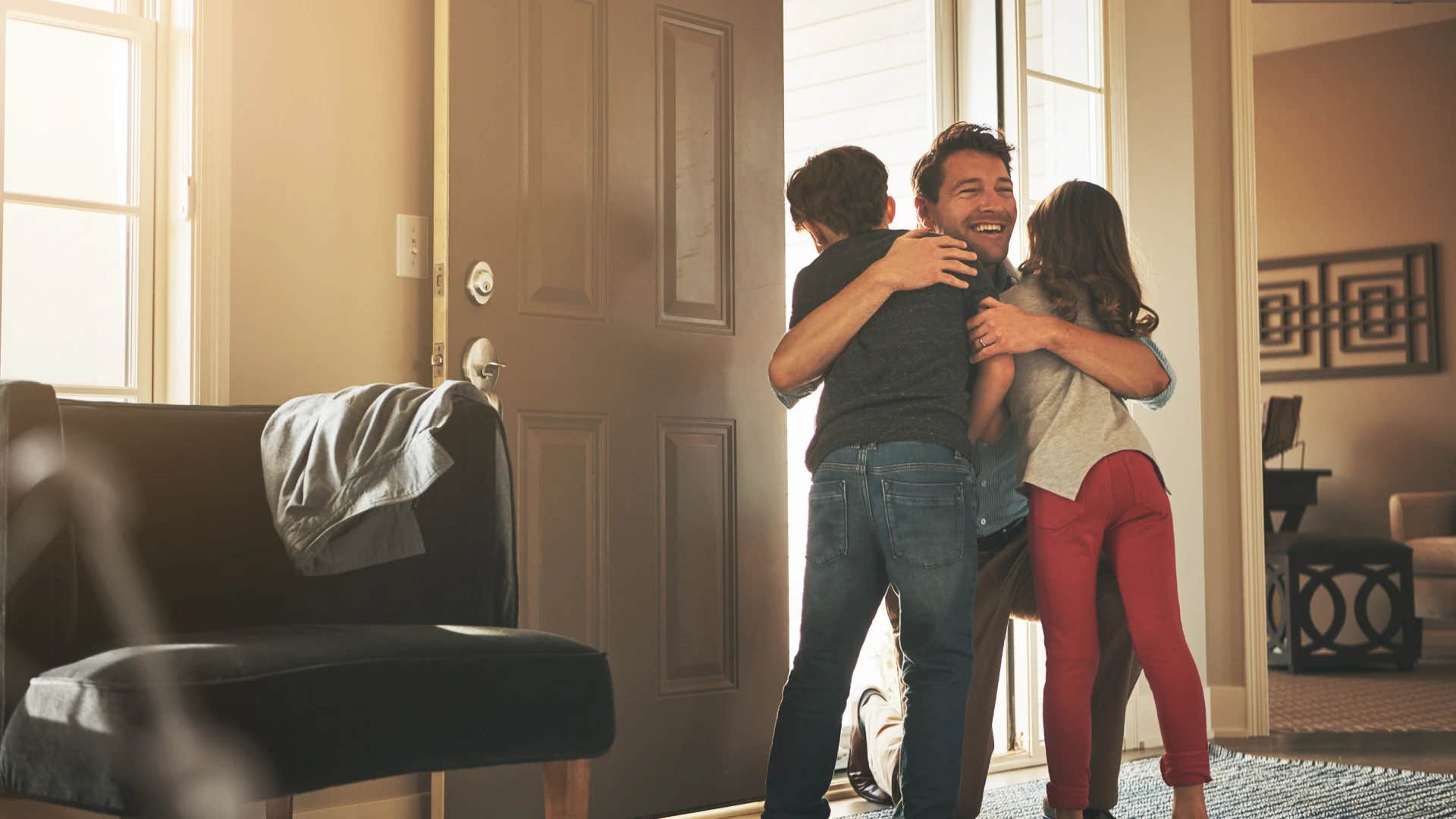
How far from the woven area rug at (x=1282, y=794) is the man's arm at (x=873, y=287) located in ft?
3.72

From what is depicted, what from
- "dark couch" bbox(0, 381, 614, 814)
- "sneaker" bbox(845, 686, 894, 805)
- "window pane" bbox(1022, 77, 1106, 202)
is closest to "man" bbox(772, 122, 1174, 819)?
"sneaker" bbox(845, 686, 894, 805)

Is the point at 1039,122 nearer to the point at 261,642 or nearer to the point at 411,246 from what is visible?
the point at 411,246

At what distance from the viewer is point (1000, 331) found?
2.37 meters

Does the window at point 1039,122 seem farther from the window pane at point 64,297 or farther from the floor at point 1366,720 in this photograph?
the window pane at point 64,297

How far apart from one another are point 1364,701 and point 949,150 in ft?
11.2

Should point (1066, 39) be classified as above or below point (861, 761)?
above

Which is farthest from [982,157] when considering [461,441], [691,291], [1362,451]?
[1362,451]

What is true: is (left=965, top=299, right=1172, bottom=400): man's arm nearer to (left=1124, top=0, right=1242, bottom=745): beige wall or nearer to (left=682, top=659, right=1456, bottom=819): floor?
(left=682, top=659, right=1456, bottom=819): floor

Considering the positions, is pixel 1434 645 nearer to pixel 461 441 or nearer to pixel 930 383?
pixel 930 383

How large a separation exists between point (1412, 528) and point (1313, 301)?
5.47 ft

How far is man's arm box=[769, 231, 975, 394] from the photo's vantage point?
2242 millimetres

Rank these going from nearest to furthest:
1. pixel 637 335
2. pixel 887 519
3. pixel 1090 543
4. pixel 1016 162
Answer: pixel 887 519
pixel 1090 543
pixel 637 335
pixel 1016 162

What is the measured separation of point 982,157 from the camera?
2.56m

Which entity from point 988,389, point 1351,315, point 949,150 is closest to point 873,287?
point 988,389
